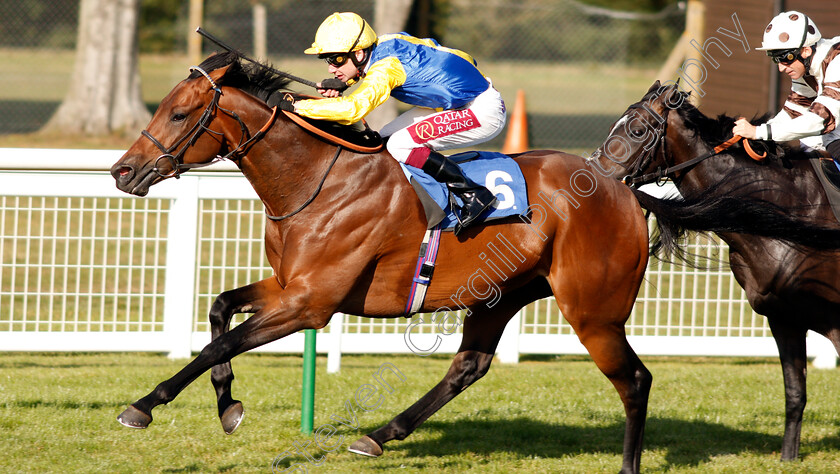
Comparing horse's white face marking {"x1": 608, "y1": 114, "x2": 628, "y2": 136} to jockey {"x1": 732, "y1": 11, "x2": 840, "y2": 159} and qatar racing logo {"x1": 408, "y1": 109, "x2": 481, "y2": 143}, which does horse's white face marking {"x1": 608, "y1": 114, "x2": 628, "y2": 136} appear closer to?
jockey {"x1": 732, "y1": 11, "x2": 840, "y2": 159}

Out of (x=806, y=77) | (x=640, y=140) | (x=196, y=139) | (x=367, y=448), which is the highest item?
(x=806, y=77)

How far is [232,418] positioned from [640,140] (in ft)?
7.50

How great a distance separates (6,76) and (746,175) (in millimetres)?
17406

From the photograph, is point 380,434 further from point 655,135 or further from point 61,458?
point 655,135

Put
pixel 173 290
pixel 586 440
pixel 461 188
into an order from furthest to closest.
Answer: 1. pixel 173 290
2. pixel 586 440
3. pixel 461 188

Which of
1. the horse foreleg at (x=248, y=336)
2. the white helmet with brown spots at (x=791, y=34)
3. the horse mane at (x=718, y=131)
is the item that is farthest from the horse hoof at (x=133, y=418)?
the white helmet with brown spots at (x=791, y=34)

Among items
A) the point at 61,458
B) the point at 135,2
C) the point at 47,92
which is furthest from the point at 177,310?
the point at 47,92

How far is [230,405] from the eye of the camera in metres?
3.81

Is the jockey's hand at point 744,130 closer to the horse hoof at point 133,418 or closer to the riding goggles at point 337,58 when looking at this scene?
the riding goggles at point 337,58

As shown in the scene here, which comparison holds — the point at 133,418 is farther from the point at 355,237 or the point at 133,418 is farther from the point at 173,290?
the point at 173,290

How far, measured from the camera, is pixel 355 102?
3.58 m

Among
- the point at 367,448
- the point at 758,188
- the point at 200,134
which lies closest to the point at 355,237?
the point at 200,134

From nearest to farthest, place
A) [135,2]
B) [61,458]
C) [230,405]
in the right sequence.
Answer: [230,405] < [61,458] < [135,2]

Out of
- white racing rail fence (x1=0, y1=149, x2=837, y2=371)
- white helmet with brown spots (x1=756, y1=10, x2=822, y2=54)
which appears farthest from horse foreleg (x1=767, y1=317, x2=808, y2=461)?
white helmet with brown spots (x1=756, y1=10, x2=822, y2=54)
